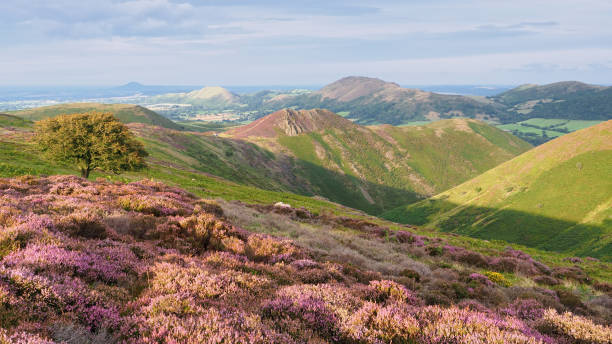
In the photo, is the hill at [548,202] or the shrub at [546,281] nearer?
the shrub at [546,281]

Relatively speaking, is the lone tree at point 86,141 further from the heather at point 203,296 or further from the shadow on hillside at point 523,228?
the shadow on hillside at point 523,228

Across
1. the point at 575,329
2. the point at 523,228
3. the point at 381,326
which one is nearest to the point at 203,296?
the point at 381,326

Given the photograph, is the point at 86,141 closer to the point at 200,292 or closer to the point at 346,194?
the point at 200,292

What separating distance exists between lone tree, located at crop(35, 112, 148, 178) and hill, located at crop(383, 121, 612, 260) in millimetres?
86976

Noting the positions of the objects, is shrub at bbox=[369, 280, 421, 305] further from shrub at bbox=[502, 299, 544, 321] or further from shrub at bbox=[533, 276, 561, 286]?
shrub at bbox=[533, 276, 561, 286]

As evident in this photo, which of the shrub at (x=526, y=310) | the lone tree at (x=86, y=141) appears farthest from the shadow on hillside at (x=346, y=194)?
the shrub at (x=526, y=310)

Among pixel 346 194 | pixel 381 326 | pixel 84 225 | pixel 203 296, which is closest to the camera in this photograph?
pixel 381 326

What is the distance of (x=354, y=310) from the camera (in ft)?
25.3

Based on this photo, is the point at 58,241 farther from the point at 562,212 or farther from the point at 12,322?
the point at 562,212

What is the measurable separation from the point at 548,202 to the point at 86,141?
12628 centimetres

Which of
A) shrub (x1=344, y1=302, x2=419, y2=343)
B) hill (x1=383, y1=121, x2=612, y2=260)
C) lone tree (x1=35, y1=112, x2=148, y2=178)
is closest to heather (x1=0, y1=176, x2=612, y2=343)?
shrub (x1=344, y1=302, x2=419, y2=343)

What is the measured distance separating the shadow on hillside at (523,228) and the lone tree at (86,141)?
86.2 m

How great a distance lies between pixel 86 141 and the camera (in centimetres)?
3247

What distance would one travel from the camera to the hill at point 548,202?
76250mm
